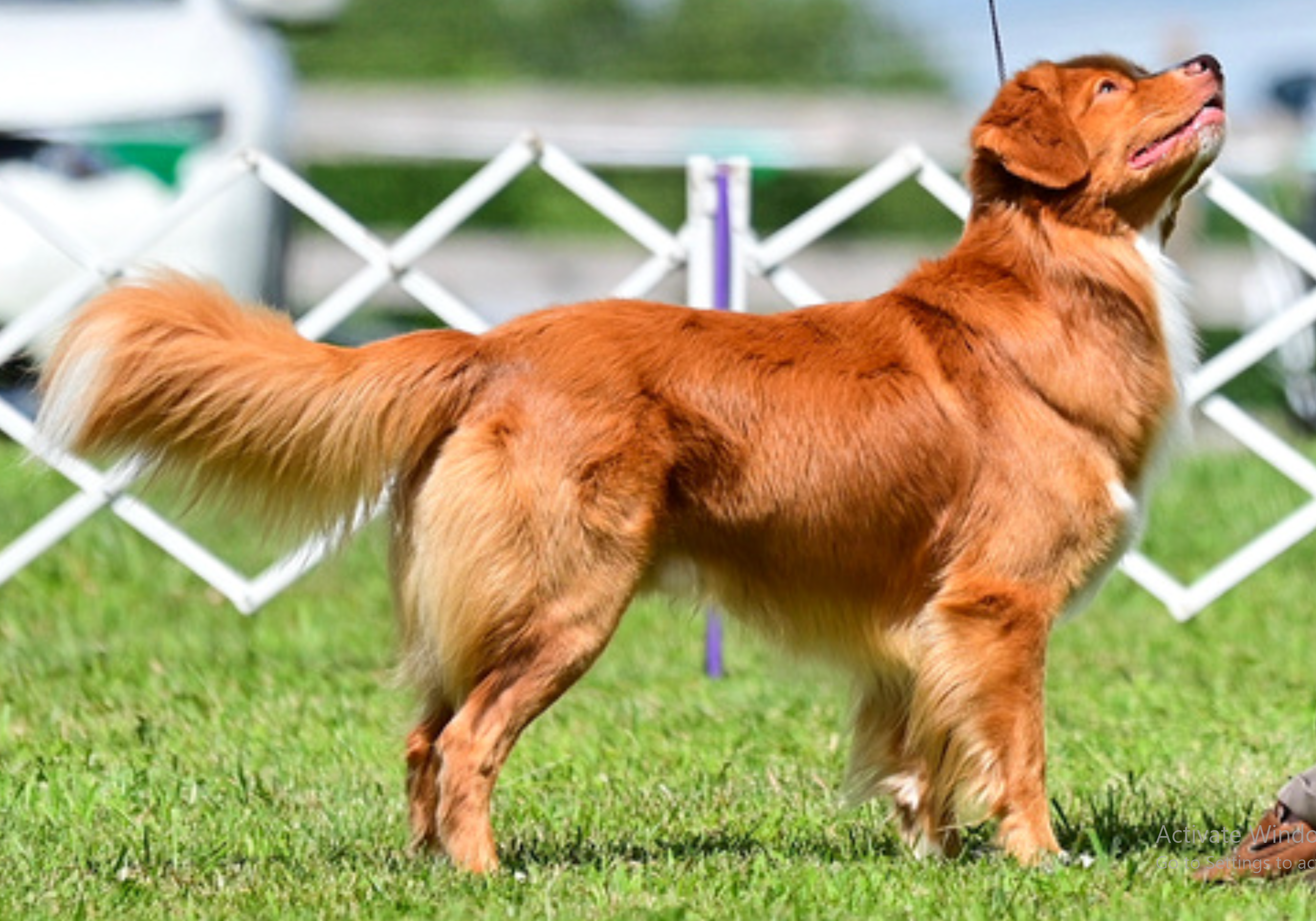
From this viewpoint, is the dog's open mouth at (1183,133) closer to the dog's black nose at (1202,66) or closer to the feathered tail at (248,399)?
the dog's black nose at (1202,66)

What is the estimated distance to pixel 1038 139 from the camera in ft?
16.5

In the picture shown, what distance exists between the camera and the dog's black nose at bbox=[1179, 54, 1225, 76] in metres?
5.05

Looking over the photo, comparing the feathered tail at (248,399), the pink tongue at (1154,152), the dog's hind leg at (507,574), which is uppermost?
the pink tongue at (1154,152)

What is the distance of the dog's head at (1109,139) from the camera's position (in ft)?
16.4

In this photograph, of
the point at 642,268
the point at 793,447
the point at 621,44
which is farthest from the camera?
the point at 621,44

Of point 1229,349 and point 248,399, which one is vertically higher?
point 248,399

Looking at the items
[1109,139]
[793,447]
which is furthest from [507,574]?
[1109,139]

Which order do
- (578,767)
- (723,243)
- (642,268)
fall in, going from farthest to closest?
(642,268) < (723,243) < (578,767)

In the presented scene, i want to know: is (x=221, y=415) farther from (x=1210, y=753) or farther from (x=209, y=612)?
(x=209, y=612)

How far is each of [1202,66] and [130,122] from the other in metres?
7.37

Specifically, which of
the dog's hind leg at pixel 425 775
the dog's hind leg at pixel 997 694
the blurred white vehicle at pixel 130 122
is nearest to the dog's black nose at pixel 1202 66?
the dog's hind leg at pixel 997 694

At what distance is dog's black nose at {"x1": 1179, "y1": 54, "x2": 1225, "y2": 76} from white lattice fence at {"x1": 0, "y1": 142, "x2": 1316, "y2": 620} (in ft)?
7.61

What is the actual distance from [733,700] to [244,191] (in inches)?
201

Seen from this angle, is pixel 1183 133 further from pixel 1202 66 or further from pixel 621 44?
pixel 621 44
